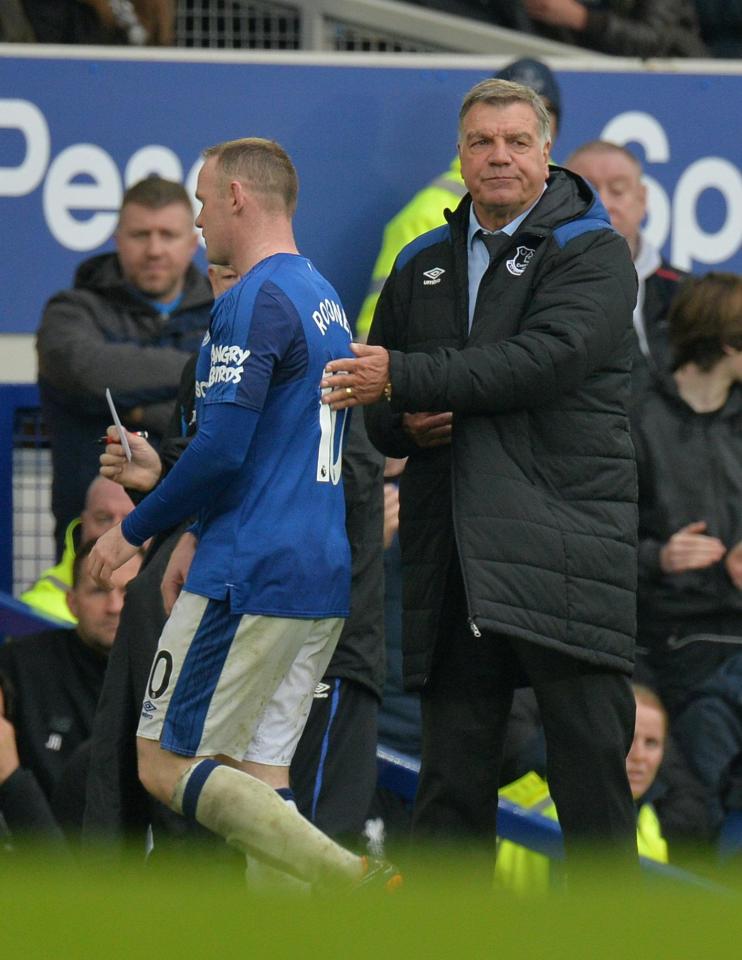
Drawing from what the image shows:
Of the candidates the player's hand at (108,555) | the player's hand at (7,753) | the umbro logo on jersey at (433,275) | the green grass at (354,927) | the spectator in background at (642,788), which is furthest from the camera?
the spectator in background at (642,788)

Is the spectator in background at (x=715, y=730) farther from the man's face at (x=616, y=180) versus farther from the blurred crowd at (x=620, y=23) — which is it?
the blurred crowd at (x=620, y=23)

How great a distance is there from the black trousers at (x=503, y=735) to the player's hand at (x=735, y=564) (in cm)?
223

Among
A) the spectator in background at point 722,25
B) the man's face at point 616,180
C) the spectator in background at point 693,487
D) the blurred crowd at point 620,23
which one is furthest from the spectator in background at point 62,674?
the spectator in background at point 722,25

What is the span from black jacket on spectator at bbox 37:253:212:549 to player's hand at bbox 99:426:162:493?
71.4 inches

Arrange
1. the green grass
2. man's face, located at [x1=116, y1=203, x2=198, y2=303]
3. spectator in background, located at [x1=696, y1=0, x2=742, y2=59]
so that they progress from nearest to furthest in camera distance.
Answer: the green grass < man's face, located at [x1=116, y1=203, x2=198, y2=303] < spectator in background, located at [x1=696, y1=0, x2=742, y2=59]

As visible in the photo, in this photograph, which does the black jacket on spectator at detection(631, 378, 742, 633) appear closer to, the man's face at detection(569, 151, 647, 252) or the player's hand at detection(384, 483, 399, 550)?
the man's face at detection(569, 151, 647, 252)

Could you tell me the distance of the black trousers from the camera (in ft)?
16.2

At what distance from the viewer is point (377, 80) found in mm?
8242

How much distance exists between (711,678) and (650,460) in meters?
0.77

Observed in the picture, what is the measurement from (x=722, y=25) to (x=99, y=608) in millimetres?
4657

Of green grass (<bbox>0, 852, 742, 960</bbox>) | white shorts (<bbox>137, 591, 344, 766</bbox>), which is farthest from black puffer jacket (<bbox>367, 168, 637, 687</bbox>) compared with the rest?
green grass (<bbox>0, 852, 742, 960</bbox>)

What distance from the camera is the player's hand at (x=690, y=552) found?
7098 mm

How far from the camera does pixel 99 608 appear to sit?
6.56 meters

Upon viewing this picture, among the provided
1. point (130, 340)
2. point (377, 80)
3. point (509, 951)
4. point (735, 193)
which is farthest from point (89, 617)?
point (509, 951)
